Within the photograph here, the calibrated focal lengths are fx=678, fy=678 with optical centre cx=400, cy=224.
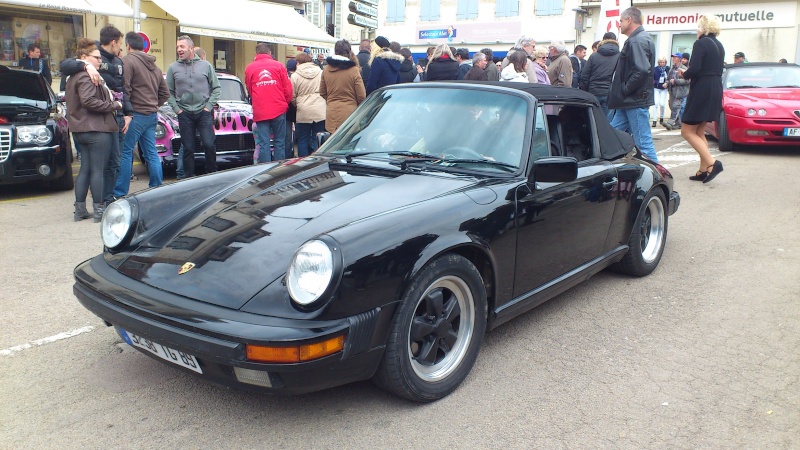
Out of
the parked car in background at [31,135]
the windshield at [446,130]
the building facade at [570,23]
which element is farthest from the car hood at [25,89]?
the building facade at [570,23]

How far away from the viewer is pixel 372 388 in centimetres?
316

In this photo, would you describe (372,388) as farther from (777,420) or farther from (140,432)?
(777,420)

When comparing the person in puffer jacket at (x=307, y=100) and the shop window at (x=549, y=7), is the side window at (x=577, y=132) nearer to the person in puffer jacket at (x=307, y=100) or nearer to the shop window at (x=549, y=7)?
the person in puffer jacket at (x=307, y=100)

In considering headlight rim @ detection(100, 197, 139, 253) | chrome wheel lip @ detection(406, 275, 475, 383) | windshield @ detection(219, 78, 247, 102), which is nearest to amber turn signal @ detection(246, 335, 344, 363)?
chrome wheel lip @ detection(406, 275, 475, 383)

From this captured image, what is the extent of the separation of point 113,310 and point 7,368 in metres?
0.97

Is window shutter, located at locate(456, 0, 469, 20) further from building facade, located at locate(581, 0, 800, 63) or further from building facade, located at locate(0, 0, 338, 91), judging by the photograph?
building facade, located at locate(0, 0, 338, 91)

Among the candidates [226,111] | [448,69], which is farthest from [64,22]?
[448,69]

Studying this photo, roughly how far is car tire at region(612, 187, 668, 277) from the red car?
6485 millimetres

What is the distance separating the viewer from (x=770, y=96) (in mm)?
10648

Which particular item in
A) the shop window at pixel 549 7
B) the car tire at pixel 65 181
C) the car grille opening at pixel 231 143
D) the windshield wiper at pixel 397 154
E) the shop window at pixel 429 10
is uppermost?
the shop window at pixel 429 10

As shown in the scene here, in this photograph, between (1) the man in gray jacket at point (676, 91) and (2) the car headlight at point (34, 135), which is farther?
(1) the man in gray jacket at point (676, 91)

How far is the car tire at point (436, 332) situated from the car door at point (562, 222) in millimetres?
414

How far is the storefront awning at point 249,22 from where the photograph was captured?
19.2m

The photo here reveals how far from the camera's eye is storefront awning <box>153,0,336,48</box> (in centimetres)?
1925
